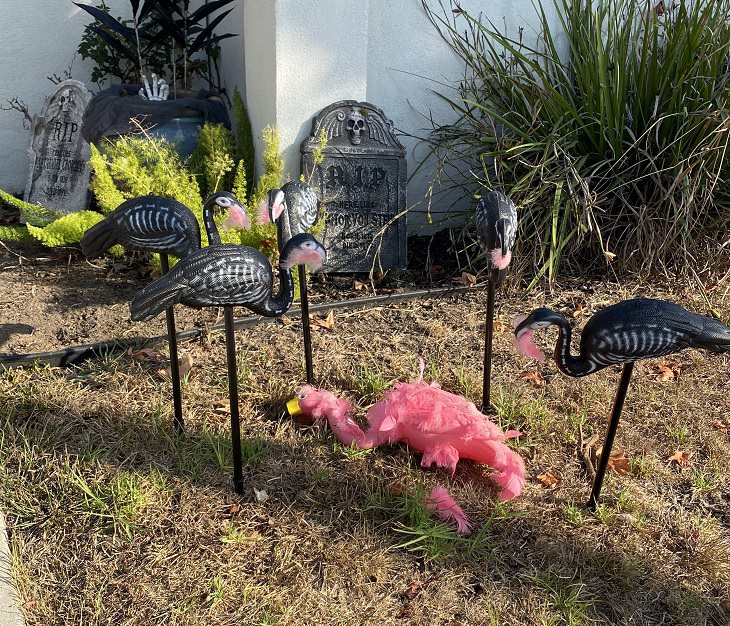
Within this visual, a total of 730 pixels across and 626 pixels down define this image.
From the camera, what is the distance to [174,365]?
8.78 ft

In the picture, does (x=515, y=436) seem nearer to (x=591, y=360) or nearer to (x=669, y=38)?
(x=591, y=360)

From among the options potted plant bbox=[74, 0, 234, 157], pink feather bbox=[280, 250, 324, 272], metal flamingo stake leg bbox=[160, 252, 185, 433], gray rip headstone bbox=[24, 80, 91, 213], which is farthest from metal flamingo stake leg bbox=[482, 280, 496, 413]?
gray rip headstone bbox=[24, 80, 91, 213]

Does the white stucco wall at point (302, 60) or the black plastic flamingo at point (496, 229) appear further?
the white stucco wall at point (302, 60)

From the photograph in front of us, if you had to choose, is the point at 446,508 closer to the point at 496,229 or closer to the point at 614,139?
the point at 496,229

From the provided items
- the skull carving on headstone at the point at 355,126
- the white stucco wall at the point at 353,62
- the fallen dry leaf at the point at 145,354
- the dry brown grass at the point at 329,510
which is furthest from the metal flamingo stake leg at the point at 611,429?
the skull carving on headstone at the point at 355,126

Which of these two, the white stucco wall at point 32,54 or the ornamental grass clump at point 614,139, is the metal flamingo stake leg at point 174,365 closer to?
the ornamental grass clump at point 614,139

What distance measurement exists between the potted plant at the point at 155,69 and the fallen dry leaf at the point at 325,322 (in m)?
1.66

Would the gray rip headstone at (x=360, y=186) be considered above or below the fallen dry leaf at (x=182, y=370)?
above

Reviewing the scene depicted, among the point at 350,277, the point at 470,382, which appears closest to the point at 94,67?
the point at 350,277

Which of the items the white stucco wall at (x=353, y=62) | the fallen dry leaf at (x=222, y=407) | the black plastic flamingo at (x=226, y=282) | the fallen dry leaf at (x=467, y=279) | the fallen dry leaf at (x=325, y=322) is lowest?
the fallen dry leaf at (x=222, y=407)

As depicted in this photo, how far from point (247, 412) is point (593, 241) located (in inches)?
94.1

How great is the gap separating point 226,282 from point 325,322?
5.08ft

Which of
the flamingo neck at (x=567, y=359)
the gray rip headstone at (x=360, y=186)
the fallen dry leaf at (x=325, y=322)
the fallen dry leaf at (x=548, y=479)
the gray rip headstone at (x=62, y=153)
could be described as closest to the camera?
Answer: the flamingo neck at (x=567, y=359)

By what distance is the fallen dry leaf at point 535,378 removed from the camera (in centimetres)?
329
